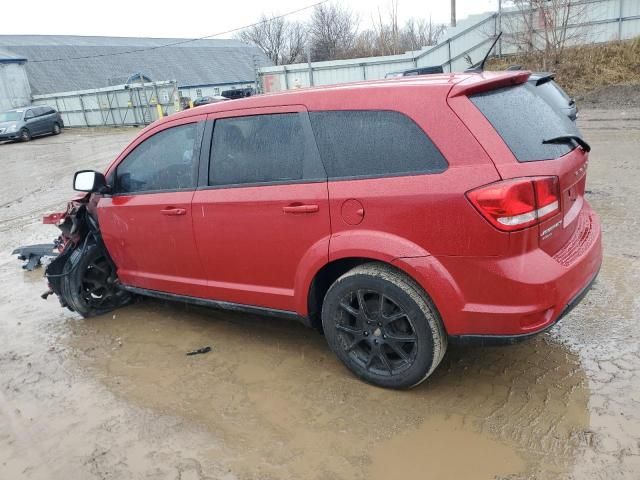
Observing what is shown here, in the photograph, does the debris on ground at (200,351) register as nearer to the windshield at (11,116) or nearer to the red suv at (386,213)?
the red suv at (386,213)

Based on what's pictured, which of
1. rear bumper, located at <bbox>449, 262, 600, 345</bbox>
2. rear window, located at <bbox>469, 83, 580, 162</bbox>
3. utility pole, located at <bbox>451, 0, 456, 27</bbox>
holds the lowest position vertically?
rear bumper, located at <bbox>449, 262, 600, 345</bbox>

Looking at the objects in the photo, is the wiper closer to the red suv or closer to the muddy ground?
the red suv

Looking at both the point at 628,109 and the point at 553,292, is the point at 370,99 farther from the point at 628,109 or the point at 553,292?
the point at 628,109

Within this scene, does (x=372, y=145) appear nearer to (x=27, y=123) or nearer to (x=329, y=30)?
(x=27, y=123)

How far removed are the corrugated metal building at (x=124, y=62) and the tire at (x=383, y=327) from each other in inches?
1494

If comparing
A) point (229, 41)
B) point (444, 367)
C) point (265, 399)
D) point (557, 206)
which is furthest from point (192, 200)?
point (229, 41)

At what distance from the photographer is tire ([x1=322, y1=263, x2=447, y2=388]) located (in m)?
2.92

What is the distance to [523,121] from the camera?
114 inches

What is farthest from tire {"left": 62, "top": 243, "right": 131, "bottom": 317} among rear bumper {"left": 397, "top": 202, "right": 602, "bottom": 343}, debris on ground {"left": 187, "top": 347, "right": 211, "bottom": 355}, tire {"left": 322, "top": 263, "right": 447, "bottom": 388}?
rear bumper {"left": 397, "top": 202, "right": 602, "bottom": 343}

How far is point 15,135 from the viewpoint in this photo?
2492 centimetres

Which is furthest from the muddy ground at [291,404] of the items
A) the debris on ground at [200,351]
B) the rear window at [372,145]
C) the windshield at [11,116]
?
the windshield at [11,116]

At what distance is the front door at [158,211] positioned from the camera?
151 inches

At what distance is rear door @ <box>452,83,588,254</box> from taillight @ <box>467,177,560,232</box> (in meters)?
0.06

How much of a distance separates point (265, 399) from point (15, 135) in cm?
2645
